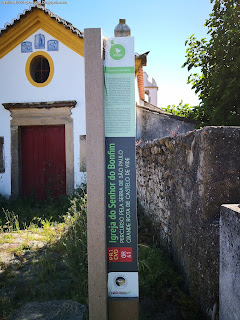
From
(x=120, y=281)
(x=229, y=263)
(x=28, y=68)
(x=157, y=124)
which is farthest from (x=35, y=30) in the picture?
(x=229, y=263)

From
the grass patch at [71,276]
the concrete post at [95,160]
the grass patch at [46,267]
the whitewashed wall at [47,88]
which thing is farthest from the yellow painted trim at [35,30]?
the concrete post at [95,160]

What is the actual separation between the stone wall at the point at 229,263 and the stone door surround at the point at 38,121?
235 inches

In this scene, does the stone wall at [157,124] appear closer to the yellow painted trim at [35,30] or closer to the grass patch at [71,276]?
the yellow painted trim at [35,30]

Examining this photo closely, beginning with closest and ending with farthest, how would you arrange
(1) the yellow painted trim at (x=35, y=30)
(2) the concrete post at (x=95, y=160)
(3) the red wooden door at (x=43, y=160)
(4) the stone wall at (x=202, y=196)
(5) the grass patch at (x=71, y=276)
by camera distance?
(2) the concrete post at (x=95, y=160) < (4) the stone wall at (x=202, y=196) < (5) the grass patch at (x=71, y=276) < (1) the yellow painted trim at (x=35, y=30) < (3) the red wooden door at (x=43, y=160)

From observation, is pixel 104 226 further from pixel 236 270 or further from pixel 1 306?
pixel 1 306

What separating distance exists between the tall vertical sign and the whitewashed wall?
216 inches

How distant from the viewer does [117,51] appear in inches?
88.9

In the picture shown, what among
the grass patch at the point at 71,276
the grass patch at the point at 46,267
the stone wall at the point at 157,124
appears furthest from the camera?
the stone wall at the point at 157,124

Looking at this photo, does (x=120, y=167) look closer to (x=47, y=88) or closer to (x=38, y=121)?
(x=38, y=121)

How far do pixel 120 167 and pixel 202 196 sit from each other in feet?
2.35

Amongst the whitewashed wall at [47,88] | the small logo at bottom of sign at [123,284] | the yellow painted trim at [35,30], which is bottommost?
the small logo at bottom of sign at [123,284]

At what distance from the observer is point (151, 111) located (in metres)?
8.37

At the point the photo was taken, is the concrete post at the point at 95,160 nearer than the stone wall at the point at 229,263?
No

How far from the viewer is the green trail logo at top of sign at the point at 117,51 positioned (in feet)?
7.39
